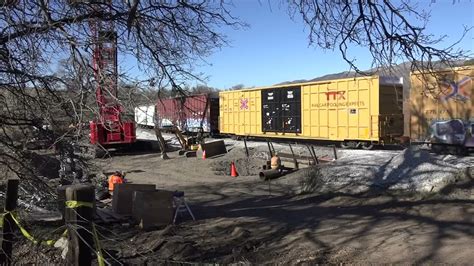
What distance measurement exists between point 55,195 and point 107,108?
2538 mm

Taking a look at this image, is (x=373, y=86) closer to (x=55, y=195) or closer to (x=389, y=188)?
(x=389, y=188)

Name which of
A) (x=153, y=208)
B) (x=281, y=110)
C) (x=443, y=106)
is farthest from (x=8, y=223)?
(x=281, y=110)

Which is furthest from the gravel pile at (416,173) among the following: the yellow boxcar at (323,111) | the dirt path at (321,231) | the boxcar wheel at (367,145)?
the boxcar wheel at (367,145)

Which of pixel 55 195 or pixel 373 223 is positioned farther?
pixel 373 223

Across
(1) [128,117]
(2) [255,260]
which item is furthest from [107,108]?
(2) [255,260]

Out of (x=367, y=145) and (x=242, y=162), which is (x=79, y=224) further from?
(x=367, y=145)

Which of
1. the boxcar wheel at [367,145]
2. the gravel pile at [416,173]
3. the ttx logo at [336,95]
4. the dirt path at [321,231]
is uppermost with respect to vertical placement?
the ttx logo at [336,95]

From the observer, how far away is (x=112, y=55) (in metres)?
7.38

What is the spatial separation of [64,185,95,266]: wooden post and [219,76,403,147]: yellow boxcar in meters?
17.5

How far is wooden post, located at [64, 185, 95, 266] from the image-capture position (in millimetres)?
4312

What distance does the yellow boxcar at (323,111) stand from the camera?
82.6 feet

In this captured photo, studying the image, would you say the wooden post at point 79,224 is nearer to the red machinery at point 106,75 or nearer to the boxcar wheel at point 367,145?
the red machinery at point 106,75

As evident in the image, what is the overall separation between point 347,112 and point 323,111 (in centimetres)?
178

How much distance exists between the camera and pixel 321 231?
990 cm
